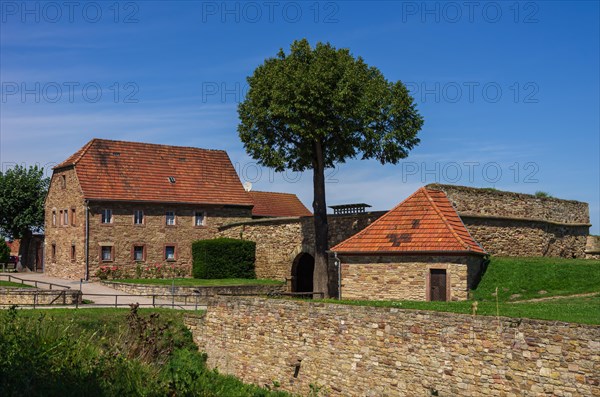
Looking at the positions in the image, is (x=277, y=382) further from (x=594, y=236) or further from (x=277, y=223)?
(x=594, y=236)

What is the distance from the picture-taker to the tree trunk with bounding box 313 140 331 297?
102ft

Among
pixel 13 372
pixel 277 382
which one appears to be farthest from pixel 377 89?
pixel 13 372

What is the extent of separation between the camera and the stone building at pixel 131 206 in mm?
39344

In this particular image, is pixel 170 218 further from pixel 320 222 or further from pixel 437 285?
pixel 437 285

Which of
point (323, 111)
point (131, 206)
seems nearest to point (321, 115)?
point (323, 111)

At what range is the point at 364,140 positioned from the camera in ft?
99.5

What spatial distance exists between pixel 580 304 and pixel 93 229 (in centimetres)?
2731

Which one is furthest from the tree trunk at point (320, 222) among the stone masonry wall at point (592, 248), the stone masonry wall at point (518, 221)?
the stone masonry wall at point (592, 248)

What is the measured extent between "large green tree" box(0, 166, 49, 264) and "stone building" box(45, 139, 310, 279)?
6160 mm

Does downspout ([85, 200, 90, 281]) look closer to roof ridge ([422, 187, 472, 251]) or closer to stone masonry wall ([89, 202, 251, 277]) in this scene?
stone masonry wall ([89, 202, 251, 277])

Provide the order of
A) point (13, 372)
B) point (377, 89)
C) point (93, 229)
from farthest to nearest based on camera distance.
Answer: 1. point (93, 229)
2. point (377, 89)
3. point (13, 372)

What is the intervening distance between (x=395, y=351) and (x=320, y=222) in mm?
14862

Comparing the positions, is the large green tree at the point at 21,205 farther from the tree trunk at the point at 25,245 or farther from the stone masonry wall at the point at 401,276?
the stone masonry wall at the point at 401,276

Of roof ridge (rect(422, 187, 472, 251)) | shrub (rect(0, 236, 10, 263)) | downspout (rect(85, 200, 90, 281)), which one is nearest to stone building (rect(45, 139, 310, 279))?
downspout (rect(85, 200, 90, 281))
